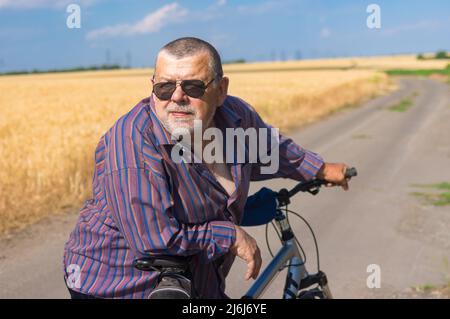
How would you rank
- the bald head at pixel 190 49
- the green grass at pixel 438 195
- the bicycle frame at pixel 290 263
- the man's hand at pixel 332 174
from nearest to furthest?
the bald head at pixel 190 49 < the bicycle frame at pixel 290 263 < the man's hand at pixel 332 174 < the green grass at pixel 438 195

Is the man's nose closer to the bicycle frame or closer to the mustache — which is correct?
the mustache

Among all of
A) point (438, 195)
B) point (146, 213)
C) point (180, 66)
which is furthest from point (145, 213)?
point (438, 195)

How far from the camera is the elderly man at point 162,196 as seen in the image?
1810 millimetres

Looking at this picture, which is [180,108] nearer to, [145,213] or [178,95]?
[178,95]

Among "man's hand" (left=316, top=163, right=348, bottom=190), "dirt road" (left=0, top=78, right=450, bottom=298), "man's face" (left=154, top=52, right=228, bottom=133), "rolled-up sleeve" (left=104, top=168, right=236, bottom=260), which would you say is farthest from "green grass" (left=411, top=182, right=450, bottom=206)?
"rolled-up sleeve" (left=104, top=168, right=236, bottom=260)

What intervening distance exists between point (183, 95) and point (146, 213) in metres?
0.43

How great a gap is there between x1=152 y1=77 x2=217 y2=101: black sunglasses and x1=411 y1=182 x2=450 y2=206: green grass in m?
5.50

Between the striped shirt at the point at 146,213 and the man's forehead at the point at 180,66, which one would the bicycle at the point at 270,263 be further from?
the man's forehead at the point at 180,66

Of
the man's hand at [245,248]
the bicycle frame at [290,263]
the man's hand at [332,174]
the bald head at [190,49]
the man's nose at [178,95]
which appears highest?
the bald head at [190,49]

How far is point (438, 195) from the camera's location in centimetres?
713

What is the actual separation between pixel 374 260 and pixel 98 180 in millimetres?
3516

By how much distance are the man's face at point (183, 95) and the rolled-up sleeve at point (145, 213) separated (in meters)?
0.24

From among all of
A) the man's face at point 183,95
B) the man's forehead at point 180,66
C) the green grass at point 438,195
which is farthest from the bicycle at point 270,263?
the green grass at point 438,195
